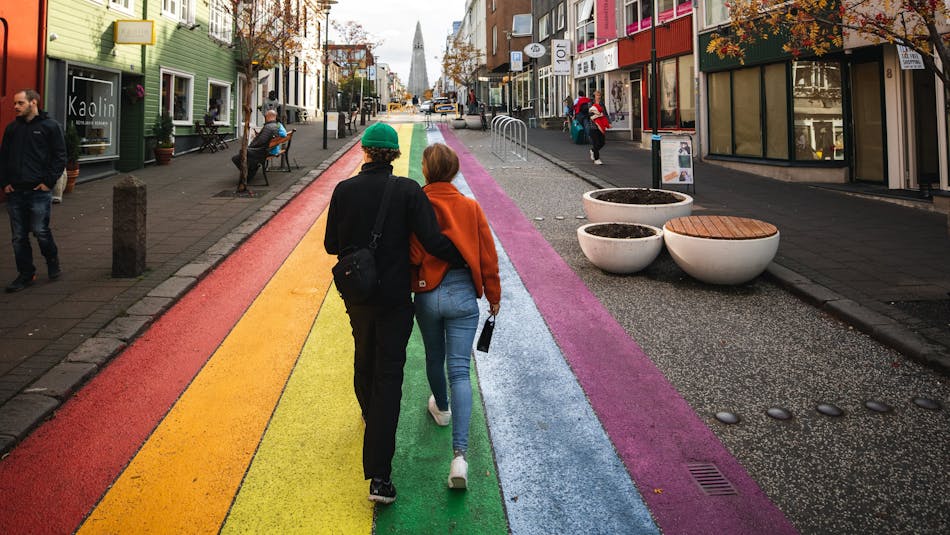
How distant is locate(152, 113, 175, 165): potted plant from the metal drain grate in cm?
1841

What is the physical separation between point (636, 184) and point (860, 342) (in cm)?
880

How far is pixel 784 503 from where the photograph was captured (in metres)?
3.39

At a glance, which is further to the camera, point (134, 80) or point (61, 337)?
point (134, 80)

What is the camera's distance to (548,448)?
405 cm

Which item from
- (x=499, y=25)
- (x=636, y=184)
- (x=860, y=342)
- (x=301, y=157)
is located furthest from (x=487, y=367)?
(x=499, y=25)

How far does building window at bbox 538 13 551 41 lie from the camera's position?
4022 cm

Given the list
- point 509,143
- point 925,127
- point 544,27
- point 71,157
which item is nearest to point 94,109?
point 71,157

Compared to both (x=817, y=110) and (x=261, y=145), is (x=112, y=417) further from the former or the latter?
(x=817, y=110)

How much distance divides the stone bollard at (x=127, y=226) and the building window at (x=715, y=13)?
16.3 meters

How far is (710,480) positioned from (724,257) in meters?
3.76

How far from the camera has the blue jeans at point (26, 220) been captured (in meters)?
7.07

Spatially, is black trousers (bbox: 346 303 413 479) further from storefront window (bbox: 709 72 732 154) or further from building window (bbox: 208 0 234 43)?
building window (bbox: 208 0 234 43)

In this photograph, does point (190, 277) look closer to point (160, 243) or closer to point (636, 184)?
point (160, 243)

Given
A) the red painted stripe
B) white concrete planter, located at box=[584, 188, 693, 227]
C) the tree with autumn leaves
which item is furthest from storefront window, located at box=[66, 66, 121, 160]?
the tree with autumn leaves
